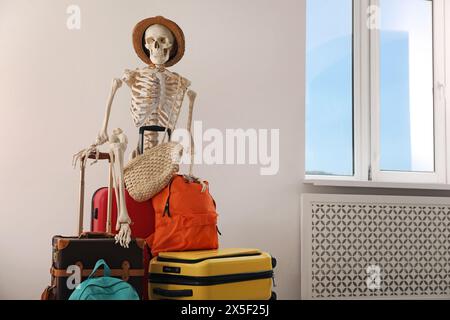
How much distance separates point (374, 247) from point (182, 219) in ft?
4.49

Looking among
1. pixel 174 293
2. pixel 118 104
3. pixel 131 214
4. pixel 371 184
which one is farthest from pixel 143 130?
pixel 371 184

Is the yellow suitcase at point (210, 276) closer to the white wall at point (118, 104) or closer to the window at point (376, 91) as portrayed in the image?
the white wall at point (118, 104)

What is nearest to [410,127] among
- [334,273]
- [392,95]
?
[392,95]

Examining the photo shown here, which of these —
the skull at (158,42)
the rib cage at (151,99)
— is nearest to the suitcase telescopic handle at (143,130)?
the rib cage at (151,99)

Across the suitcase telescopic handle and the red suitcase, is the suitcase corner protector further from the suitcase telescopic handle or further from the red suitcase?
the suitcase telescopic handle

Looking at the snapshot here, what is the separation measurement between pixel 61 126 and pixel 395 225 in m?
1.85

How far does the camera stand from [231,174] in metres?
2.82

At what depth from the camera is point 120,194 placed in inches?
75.2

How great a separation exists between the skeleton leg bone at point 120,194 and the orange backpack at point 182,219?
19 centimetres

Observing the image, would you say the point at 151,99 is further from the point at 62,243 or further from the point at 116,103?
the point at 62,243

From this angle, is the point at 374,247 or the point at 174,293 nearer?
the point at 174,293

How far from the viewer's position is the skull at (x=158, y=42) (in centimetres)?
223

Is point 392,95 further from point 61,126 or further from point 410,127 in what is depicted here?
point 61,126

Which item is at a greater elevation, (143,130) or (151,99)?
(151,99)
